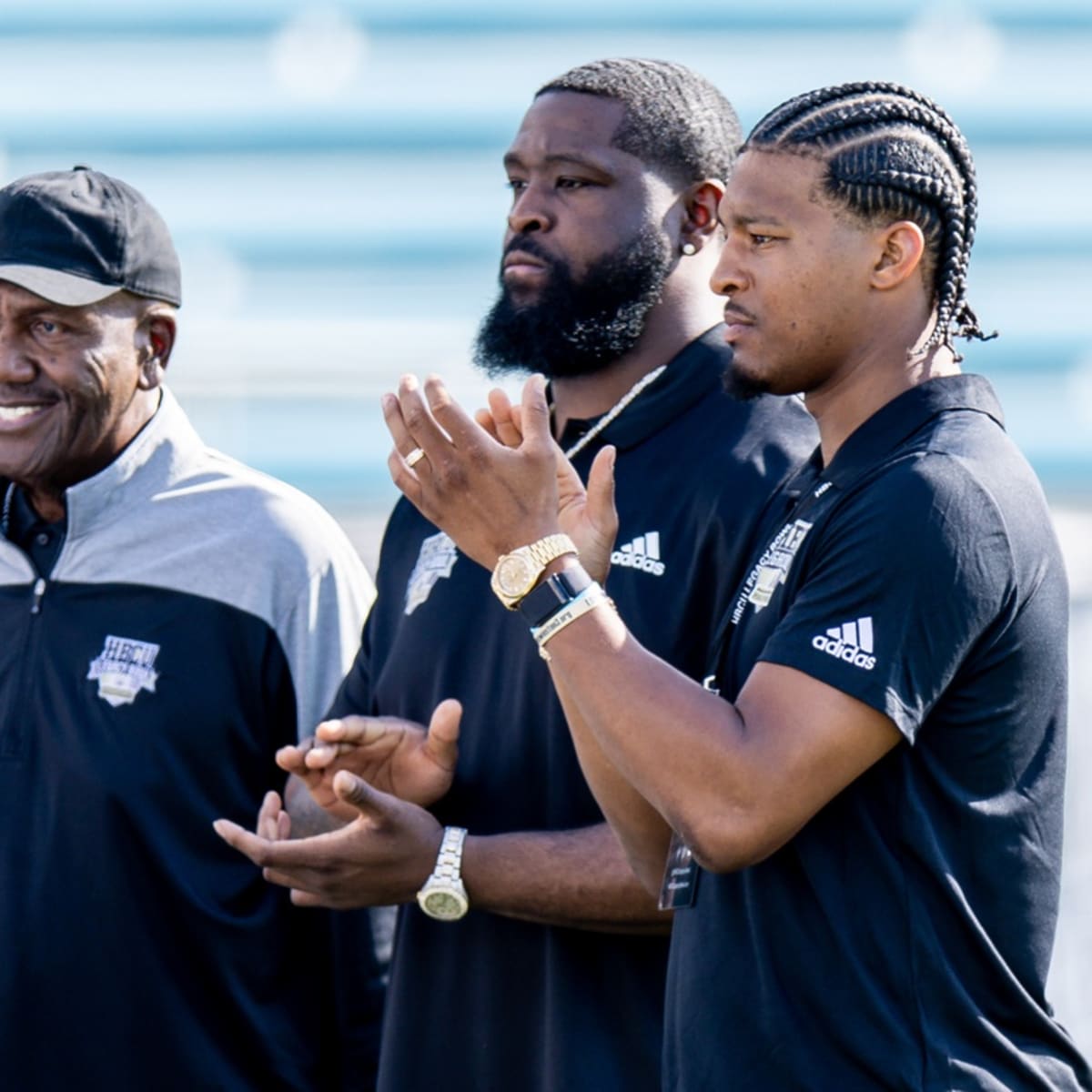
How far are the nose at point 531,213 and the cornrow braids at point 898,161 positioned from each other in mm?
621

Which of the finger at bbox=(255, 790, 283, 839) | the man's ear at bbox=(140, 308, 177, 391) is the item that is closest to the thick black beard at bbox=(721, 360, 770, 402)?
the finger at bbox=(255, 790, 283, 839)

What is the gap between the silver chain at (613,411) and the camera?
2455 mm

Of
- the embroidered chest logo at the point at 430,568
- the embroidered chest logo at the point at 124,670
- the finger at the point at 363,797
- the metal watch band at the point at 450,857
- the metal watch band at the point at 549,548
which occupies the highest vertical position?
the metal watch band at the point at 549,548

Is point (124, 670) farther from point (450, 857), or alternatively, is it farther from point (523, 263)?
point (523, 263)

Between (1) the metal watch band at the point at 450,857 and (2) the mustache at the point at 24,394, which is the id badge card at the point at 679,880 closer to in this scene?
(1) the metal watch band at the point at 450,857

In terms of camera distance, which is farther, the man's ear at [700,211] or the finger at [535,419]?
the man's ear at [700,211]

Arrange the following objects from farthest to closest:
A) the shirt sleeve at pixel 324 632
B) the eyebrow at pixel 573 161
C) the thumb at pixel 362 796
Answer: the shirt sleeve at pixel 324 632 → the eyebrow at pixel 573 161 → the thumb at pixel 362 796

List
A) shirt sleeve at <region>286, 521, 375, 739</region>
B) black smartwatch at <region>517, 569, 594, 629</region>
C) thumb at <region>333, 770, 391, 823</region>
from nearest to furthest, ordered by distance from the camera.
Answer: black smartwatch at <region>517, 569, 594, 629</region> → thumb at <region>333, 770, 391, 823</region> → shirt sleeve at <region>286, 521, 375, 739</region>

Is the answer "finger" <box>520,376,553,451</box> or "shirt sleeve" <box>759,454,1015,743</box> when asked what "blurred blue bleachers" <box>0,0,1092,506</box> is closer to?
"finger" <box>520,376,553,451</box>

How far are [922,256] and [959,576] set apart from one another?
0.36 meters

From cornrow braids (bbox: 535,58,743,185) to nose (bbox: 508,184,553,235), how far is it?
0.12 m

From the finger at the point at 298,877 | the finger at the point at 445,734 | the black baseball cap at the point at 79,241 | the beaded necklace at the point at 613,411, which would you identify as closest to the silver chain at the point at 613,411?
the beaded necklace at the point at 613,411

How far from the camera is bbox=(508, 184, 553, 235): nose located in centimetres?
255

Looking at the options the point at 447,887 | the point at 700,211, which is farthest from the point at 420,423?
the point at 700,211
